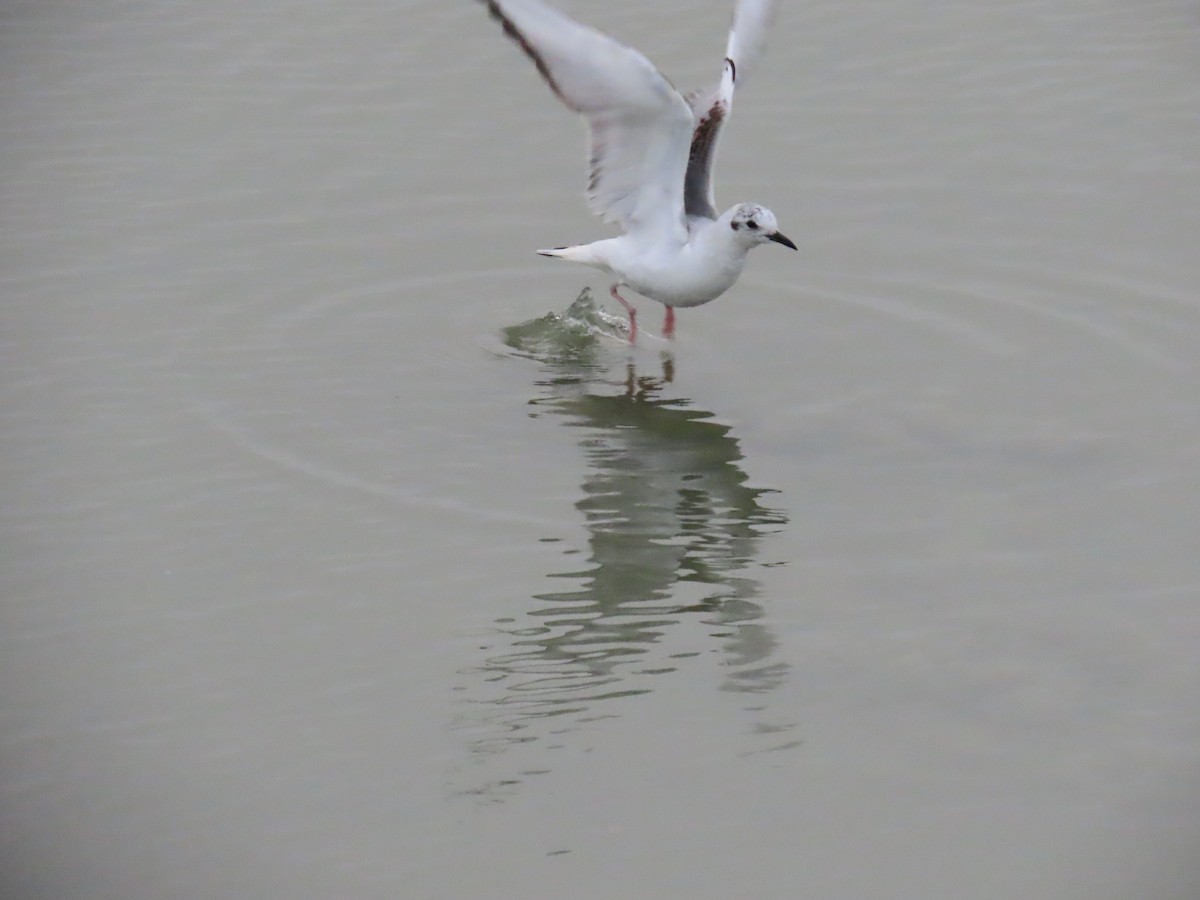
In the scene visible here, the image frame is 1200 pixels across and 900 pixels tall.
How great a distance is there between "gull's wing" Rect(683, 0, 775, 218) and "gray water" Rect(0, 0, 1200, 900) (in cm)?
96

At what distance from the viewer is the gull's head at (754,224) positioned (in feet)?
36.1

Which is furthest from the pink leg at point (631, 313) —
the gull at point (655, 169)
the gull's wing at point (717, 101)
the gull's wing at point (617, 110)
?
the gull's wing at point (717, 101)

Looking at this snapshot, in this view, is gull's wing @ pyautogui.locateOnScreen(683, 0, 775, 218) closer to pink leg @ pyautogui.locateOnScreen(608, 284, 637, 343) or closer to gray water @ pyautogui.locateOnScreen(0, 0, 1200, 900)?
pink leg @ pyautogui.locateOnScreen(608, 284, 637, 343)

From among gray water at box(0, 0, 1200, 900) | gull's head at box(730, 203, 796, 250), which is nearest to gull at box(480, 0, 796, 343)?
gull's head at box(730, 203, 796, 250)

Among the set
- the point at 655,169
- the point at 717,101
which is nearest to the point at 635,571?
the point at 655,169

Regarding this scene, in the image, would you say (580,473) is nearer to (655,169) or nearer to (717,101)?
(655,169)

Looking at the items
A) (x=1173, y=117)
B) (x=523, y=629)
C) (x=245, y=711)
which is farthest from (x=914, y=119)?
(x=245, y=711)

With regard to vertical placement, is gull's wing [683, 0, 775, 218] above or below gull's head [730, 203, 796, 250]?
above

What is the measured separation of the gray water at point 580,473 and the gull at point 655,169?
609 mm

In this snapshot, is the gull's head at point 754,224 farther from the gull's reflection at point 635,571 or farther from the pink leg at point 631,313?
the pink leg at point 631,313

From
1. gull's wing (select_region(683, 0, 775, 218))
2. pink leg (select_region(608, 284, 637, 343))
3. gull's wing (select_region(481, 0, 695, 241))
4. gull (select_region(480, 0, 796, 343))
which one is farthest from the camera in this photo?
pink leg (select_region(608, 284, 637, 343))

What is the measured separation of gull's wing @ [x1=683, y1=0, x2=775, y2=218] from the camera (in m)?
11.3

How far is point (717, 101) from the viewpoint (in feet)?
37.1

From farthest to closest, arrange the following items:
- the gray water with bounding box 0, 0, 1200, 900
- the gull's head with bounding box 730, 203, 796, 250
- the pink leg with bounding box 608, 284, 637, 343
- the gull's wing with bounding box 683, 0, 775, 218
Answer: the pink leg with bounding box 608, 284, 637, 343, the gull's wing with bounding box 683, 0, 775, 218, the gull's head with bounding box 730, 203, 796, 250, the gray water with bounding box 0, 0, 1200, 900
